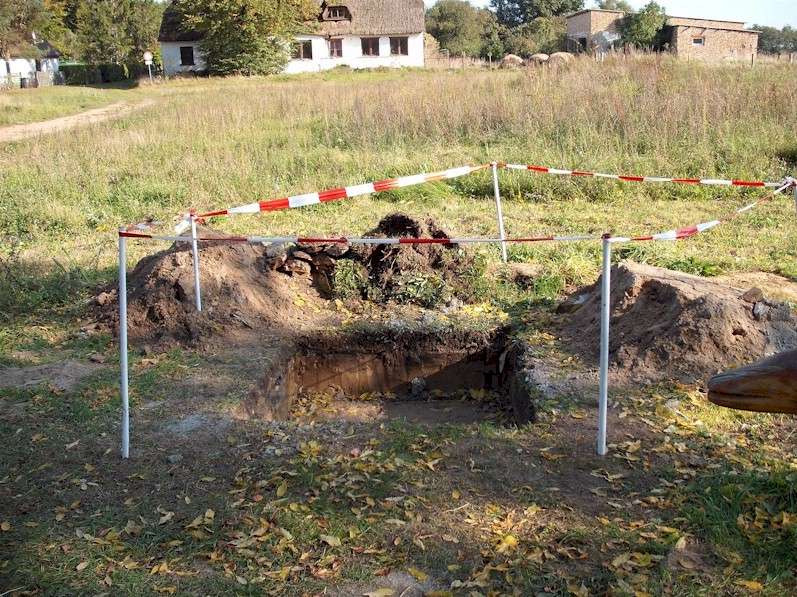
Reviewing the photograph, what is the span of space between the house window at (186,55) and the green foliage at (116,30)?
206 inches

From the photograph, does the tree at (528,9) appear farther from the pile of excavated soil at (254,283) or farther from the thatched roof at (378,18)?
the pile of excavated soil at (254,283)

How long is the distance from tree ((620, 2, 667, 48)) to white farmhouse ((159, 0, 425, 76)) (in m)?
13.0

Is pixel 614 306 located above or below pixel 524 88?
below

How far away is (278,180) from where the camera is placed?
13.1m

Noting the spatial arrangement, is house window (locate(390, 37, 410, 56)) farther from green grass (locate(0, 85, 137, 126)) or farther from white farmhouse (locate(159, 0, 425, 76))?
green grass (locate(0, 85, 137, 126))

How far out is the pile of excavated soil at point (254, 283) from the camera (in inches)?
275

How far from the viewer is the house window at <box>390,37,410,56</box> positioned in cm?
5075

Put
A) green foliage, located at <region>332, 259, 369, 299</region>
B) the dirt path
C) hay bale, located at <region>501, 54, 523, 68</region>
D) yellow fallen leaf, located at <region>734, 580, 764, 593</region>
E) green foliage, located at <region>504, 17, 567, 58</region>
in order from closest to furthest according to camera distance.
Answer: yellow fallen leaf, located at <region>734, 580, 764, 593</region>, green foliage, located at <region>332, 259, 369, 299</region>, the dirt path, hay bale, located at <region>501, 54, 523, 68</region>, green foliage, located at <region>504, 17, 567, 58</region>

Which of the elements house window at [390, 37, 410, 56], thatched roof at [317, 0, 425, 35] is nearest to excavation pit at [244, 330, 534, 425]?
thatched roof at [317, 0, 425, 35]

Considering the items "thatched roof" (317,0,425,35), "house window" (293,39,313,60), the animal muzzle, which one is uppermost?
"thatched roof" (317,0,425,35)

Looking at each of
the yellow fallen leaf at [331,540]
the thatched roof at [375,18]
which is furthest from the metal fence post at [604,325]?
the thatched roof at [375,18]

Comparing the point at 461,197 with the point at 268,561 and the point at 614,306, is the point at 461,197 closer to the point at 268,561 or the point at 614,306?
the point at 614,306

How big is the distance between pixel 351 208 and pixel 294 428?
21.7 feet

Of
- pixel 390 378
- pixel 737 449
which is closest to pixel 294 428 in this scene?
pixel 390 378
